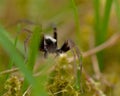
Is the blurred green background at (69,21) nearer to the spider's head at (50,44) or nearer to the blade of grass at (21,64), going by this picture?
the spider's head at (50,44)

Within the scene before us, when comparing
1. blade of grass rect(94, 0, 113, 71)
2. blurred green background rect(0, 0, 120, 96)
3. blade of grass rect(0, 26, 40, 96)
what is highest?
blade of grass rect(0, 26, 40, 96)

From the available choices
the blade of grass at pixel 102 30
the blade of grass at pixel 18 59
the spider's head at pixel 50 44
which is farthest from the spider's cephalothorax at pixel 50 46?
the blade of grass at pixel 18 59

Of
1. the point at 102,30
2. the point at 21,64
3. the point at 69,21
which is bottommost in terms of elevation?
the point at 69,21

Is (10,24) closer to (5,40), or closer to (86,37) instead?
(86,37)

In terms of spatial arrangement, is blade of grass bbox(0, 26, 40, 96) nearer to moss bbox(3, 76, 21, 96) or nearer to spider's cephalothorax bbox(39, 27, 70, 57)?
moss bbox(3, 76, 21, 96)

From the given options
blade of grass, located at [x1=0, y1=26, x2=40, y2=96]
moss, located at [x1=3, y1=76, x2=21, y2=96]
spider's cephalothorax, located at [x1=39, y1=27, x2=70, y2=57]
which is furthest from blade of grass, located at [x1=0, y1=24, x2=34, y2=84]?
spider's cephalothorax, located at [x1=39, y1=27, x2=70, y2=57]

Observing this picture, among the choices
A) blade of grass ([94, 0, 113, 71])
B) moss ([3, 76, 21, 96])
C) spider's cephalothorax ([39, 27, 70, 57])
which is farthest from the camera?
blade of grass ([94, 0, 113, 71])

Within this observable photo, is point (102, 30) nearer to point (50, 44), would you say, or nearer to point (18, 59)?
point (50, 44)

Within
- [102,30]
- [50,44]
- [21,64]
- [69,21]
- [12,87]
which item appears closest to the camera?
[21,64]

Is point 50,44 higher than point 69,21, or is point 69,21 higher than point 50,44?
point 50,44

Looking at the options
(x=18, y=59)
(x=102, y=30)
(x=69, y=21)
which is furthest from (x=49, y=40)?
(x=69, y=21)

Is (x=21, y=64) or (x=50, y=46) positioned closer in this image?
(x=21, y=64)
